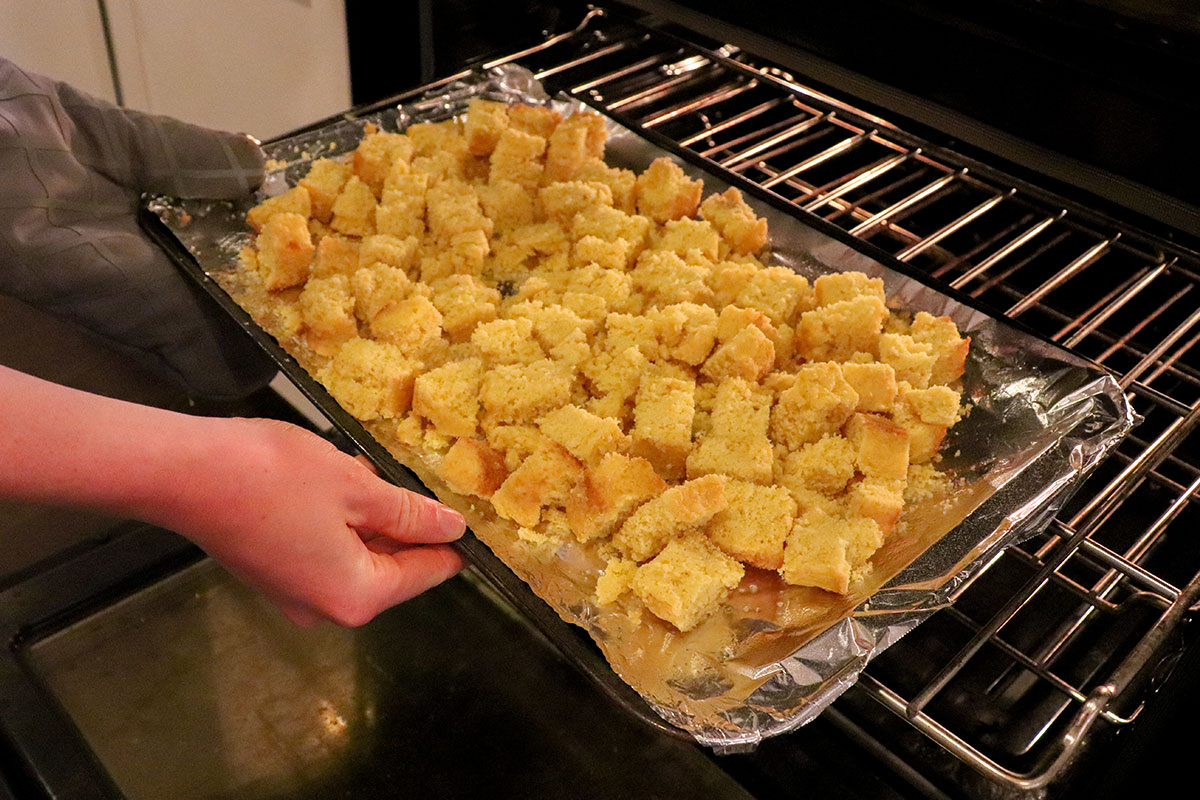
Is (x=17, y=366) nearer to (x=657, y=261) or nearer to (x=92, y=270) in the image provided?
(x=92, y=270)

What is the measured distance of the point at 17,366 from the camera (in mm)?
1433

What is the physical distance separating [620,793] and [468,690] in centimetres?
23

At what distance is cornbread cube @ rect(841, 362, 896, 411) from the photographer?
43.3 inches

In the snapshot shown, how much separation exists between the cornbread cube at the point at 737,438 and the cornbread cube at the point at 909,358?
0.16 m

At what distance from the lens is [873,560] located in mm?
1000

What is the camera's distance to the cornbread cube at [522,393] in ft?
3.66

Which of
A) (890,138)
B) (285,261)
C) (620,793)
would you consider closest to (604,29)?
(890,138)

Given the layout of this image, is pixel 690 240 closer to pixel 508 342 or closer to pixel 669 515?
pixel 508 342

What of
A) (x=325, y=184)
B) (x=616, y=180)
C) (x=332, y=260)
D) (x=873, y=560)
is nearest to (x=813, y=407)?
(x=873, y=560)

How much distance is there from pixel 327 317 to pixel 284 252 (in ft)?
0.45

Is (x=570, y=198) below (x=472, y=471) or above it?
above

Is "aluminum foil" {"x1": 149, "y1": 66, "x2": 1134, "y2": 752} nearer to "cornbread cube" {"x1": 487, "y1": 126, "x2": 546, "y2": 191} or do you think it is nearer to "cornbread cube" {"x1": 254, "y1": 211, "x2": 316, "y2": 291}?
"cornbread cube" {"x1": 254, "y1": 211, "x2": 316, "y2": 291}

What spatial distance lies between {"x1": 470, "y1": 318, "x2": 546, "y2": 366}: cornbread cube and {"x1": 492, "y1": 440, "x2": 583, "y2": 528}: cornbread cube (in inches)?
6.8

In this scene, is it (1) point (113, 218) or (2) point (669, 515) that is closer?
(2) point (669, 515)
